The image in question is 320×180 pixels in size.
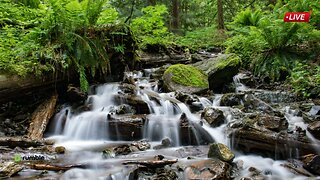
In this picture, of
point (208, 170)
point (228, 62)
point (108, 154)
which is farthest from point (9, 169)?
point (228, 62)

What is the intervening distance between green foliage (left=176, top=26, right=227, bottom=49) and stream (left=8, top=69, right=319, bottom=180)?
8927mm

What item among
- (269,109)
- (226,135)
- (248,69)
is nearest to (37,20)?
(226,135)

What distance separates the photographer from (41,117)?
19.9 ft

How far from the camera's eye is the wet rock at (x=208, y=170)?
165 inches

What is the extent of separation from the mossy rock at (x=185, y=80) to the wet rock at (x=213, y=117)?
1942 millimetres

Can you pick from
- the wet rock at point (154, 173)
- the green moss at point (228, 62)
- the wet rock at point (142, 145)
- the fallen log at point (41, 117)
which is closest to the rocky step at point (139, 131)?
the wet rock at point (142, 145)

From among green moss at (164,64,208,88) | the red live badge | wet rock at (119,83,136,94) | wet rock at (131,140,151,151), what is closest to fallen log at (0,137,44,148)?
wet rock at (131,140,151,151)

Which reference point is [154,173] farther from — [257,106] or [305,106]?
[305,106]

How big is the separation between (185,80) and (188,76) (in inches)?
8.3

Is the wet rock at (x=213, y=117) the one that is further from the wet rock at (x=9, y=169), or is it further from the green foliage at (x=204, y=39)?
the green foliage at (x=204, y=39)

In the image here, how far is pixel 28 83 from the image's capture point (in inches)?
235

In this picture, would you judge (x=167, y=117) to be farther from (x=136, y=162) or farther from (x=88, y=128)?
(x=136, y=162)

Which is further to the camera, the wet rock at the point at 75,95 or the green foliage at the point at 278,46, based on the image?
the green foliage at the point at 278,46

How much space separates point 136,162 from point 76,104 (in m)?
2.98
